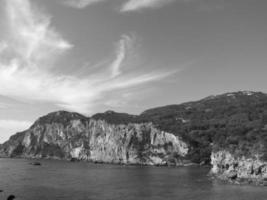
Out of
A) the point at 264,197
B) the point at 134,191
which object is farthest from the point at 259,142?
the point at 134,191

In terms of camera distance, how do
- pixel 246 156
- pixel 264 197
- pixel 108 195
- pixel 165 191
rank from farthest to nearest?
pixel 246 156, pixel 165 191, pixel 108 195, pixel 264 197

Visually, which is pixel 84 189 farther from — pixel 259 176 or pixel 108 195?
pixel 259 176

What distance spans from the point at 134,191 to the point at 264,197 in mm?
35786

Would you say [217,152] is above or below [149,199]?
above

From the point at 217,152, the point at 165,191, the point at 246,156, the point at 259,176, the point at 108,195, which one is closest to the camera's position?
the point at 108,195

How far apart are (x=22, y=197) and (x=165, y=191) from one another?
3936cm

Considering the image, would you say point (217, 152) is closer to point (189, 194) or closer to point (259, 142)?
point (259, 142)

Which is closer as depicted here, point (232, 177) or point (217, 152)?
point (232, 177)

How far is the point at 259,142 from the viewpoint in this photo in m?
134

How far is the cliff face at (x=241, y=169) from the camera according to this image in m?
122

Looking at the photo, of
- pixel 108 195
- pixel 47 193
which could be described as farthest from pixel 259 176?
pixel 47 193

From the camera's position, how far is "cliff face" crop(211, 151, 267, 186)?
401ft

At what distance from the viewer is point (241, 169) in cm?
13000

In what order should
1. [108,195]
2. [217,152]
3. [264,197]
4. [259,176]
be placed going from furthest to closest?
[217,152]
[259,176]
[108,195]
[264,197]
